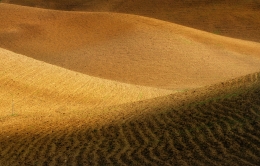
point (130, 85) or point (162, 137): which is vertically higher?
point (162, 137)

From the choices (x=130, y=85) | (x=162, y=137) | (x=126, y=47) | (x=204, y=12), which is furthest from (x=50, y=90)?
(x=204, y=12)

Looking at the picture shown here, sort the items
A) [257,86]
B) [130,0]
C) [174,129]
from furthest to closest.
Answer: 1. [130,0]
2. [257,86]
3. [174,129]

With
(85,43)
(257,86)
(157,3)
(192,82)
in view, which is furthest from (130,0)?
(257,86)

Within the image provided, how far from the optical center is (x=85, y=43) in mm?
34312

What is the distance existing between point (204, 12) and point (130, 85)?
23184mm

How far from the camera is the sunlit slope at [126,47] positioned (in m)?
29.0

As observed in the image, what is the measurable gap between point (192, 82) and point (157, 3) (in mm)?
22636

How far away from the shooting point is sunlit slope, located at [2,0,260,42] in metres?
43.2

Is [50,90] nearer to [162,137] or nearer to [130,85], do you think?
[130,85]

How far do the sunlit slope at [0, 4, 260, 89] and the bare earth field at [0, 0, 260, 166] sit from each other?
0.06 m

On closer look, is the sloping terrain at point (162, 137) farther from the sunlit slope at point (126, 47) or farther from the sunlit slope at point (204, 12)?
the sunlit slope at point (204, 12)

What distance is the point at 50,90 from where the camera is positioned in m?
20.5

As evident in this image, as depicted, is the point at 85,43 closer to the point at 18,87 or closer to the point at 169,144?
the point at 18,87

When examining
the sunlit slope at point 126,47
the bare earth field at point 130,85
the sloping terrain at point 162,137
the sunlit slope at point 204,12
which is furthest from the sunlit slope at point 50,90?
the sunlit slope at point 204,12
